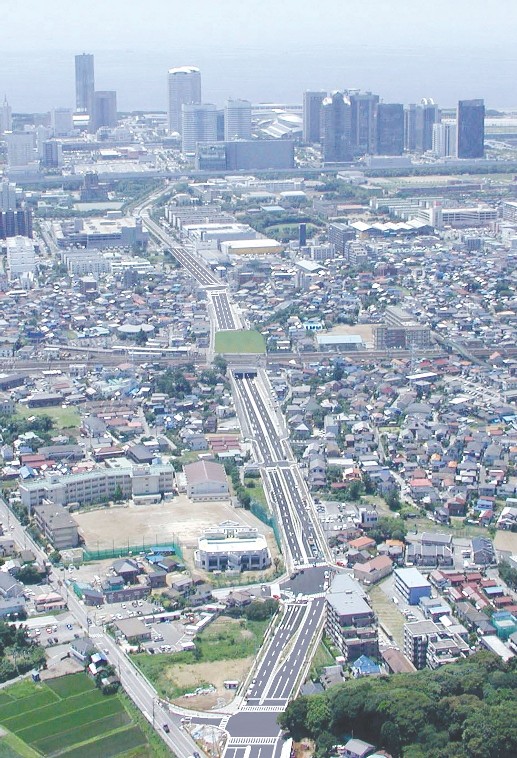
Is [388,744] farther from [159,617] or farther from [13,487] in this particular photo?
[13,487]

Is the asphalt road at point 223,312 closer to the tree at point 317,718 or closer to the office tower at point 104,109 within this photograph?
the tree at point 317,718

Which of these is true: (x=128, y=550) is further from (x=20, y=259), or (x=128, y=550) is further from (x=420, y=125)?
(x=420, y=125)

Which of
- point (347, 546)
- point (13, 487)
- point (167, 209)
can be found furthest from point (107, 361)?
point (167, 209)

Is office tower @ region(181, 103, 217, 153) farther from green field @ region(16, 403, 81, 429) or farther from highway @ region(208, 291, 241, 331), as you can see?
green field @ region(16, 403, 81, 429)

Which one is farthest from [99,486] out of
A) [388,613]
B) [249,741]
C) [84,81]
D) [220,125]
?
[84,81]

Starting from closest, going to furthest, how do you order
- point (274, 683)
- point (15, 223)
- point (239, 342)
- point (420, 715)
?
point (420, 715), point (274, 683), point (239, 342), point (15, 223)

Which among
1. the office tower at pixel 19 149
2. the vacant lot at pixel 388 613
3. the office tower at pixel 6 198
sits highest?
the office tower at pixel 19 149

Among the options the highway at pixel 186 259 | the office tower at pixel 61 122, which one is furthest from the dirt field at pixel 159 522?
the office tower at pixel 61 122
